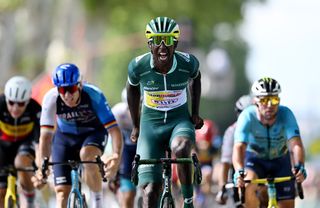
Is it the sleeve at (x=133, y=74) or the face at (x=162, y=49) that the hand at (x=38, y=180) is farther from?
the face at (x=162, y=49)

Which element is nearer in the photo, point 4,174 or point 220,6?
point 4,174

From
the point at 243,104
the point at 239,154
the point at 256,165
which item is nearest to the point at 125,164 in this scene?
the point at 243,104

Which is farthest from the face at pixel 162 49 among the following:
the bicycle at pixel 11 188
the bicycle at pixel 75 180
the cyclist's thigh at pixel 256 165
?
the bicycle at pixel 11 188

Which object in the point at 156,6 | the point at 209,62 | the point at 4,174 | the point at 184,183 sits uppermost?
the point at 209,62

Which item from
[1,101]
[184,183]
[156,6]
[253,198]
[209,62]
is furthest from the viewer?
[209,62]

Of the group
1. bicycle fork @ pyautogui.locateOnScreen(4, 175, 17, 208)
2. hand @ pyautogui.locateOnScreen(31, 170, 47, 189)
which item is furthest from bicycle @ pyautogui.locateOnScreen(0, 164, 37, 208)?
hand @ pyautogui.locateOnScreen(31, 170, 47, 189)

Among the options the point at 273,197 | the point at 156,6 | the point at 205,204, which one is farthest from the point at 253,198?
the point at 156,6

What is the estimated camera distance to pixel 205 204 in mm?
25922

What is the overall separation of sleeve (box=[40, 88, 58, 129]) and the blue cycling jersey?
7.89ft

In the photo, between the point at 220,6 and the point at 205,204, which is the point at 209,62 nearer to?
the point at 220,6

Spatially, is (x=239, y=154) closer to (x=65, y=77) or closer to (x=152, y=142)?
(x=152, y=142)

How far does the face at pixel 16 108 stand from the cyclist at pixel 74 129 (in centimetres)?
77

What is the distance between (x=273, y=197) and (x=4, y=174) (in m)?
4.54

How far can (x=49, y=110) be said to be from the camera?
17.7 m
